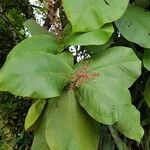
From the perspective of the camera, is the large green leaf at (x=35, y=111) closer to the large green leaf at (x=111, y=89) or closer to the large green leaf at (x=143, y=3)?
the large green leaf at (x=111, y=89)

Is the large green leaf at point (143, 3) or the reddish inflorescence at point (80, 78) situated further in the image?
the large green leaf at point (143, 3)

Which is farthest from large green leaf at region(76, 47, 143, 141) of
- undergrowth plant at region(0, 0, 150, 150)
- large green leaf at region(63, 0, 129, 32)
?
large green leaf at region(63, 0, 129, 32)

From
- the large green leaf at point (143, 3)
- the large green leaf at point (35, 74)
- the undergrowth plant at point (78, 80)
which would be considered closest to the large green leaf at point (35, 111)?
the undergrowth plant at point (78, 80)

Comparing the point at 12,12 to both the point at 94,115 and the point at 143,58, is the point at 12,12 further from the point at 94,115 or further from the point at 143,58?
the point at 94,115

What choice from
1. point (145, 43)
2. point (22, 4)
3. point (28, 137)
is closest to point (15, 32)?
point (22, 4)

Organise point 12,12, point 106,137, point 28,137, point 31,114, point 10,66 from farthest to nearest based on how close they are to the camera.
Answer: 1. point 12,12
2. point 28,137
3. point 106,137
4. point 31,114
5. point 10,66

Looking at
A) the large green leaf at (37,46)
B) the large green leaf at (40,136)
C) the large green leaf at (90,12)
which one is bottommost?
the large green leaf at (40,136)
